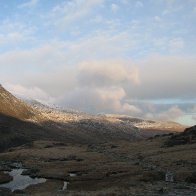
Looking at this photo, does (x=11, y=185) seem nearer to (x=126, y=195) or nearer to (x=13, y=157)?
(x=126, y=195)

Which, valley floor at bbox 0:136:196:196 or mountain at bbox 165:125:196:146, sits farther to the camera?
mountain at bbox 165:125:196:146

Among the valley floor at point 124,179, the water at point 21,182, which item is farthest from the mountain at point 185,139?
the water at point 21,182

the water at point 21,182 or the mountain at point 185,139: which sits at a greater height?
the mountain at point 185,139

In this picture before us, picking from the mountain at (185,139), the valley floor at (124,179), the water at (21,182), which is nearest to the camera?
the valley floor at (124,179)

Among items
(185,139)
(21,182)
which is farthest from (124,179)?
(185,139)

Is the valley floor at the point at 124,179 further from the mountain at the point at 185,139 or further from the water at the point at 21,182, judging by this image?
the mountain at the point at 185,139

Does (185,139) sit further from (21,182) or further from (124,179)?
(124,179)

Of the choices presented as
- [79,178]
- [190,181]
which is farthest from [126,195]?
[79,178]

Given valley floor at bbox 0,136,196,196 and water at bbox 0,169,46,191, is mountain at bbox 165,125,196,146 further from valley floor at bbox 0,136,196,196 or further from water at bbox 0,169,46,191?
water at bbox 0,169,46,191

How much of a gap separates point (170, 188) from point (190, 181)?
859 cm

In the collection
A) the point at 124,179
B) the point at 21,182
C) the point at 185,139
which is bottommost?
the point at 21,182

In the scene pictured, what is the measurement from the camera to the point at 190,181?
67.6 m

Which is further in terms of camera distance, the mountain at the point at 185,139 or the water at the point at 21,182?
the mountain at the point at 185,139

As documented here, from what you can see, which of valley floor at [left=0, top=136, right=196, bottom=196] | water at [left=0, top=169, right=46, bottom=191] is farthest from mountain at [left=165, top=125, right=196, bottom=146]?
water at [left=0, top=169, right=46, bottom=191]
